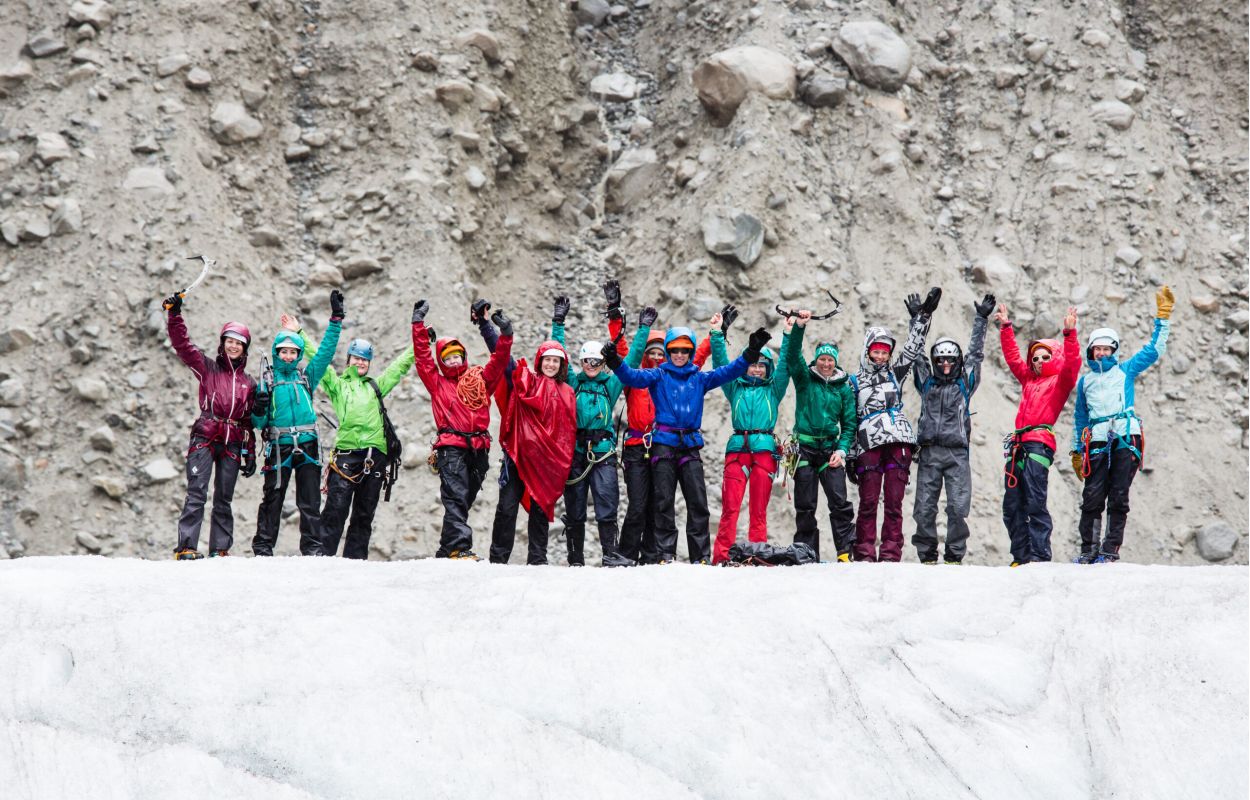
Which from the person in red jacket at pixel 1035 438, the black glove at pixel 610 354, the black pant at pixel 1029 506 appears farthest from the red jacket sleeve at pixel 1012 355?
the black glove at pixel 610 354

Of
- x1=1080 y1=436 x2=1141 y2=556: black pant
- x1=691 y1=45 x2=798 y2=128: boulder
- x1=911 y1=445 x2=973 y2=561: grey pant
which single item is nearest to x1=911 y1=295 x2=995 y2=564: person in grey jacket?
x1=911 y1=445 x2=973 y2=561: grey pant

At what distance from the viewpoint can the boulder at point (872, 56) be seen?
19.5 metres

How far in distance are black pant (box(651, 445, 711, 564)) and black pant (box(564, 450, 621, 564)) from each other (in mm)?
A: 392

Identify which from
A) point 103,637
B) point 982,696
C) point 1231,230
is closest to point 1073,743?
point 982,696

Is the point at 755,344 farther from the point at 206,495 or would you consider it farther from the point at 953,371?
the point at 206,495

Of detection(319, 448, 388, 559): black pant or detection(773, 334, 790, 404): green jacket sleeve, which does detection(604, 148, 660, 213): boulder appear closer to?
detection(773, 334, 790, 404): green jacket sleeve

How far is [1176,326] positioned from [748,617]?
45.0 ft

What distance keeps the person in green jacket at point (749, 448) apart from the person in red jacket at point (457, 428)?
2.17 meters

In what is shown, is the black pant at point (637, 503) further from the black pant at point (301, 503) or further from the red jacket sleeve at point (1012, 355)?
the red jacket sleeve at point (1012, 355)

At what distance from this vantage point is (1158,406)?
1661cm

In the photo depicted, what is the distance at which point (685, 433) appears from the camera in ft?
32.5

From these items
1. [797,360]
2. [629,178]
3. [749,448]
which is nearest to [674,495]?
[749,448]

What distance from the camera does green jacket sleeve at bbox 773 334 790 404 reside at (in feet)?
32.2

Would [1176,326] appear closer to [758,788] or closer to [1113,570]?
[1113,570]
